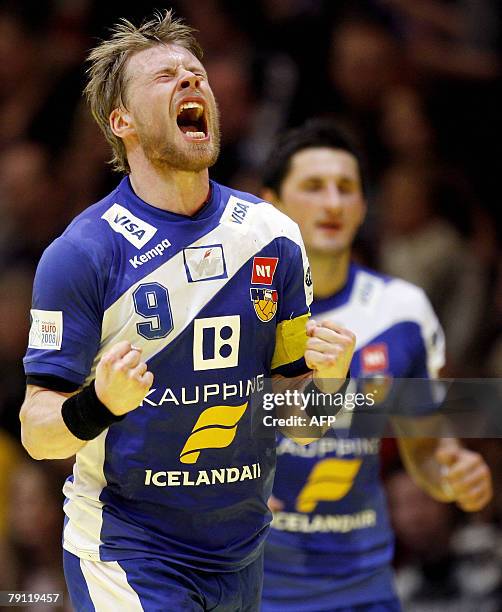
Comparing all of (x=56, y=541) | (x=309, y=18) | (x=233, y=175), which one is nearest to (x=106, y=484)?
(x=56, y=541)

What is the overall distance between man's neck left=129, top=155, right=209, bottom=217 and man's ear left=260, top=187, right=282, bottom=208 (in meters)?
1.75

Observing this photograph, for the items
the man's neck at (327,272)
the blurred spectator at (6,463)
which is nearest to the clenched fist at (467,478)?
the man's neck at (327,272)

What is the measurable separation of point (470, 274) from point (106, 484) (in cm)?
375

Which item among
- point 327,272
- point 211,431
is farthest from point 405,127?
point 211,431

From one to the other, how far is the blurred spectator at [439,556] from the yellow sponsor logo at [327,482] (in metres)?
1.40

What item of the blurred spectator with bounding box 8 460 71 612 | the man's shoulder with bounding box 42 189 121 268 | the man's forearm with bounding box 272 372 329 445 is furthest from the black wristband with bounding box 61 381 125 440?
the blurred spectator with bounding box 8 460 71 612

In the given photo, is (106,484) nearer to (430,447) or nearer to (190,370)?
(190,370)

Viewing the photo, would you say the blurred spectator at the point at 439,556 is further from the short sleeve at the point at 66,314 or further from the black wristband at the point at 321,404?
the short sleeve at the point at 66,314

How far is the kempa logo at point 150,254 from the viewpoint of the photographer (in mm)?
3266

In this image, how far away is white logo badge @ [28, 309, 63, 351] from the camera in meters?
3.15

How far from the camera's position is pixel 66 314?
3160 mm

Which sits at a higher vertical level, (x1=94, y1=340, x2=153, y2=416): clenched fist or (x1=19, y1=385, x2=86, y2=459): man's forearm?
(x1=94, y1=340, x2=153, y2=416): clenched fist

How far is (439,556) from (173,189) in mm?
3362

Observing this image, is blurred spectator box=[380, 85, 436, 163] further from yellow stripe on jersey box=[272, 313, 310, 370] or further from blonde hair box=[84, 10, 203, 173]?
yellow stripe on jersey box=[272, 313, 310, 370]
